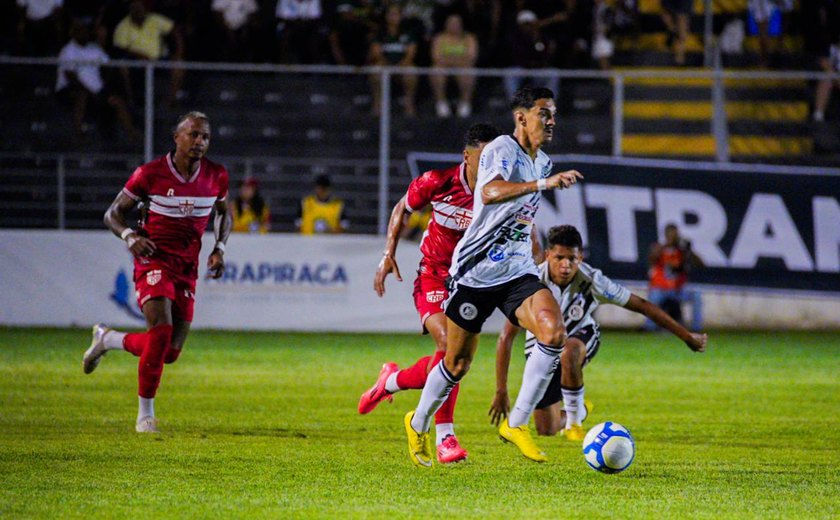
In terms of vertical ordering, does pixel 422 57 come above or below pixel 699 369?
above

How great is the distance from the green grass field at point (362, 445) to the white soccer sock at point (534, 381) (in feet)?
1.15

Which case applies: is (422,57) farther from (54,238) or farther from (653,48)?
(54,238)

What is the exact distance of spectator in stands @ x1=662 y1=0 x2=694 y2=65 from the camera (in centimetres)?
2417

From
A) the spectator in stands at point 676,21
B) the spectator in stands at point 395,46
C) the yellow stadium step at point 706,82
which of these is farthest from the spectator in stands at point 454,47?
the spectator in stands at point 676,21

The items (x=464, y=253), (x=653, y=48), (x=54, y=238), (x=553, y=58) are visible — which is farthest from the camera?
(x=653, y=48)

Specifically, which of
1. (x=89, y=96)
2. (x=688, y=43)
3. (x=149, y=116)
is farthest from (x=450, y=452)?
(x=688, y=43)

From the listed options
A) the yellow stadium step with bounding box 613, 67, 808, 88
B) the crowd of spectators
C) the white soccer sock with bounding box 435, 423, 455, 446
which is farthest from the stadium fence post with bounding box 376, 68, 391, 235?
the white soccer sock with bounding box 435, 423, 455, 446

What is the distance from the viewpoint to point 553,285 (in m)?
10.4

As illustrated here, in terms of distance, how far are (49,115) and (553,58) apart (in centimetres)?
852

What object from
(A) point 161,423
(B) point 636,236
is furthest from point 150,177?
(B) point 636,236

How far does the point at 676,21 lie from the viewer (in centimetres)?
2439

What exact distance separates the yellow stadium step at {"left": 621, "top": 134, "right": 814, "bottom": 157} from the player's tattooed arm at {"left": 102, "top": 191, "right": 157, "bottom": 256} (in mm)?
13281

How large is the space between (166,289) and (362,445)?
2.15m

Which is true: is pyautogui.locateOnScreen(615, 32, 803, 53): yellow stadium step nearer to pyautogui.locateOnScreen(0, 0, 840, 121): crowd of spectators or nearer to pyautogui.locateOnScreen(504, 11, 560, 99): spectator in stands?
pyautogui.locateOnScreen(0, 0, 840, 121): crowd of spectators
